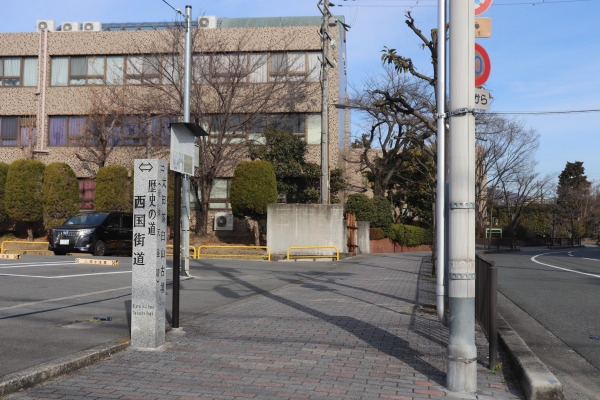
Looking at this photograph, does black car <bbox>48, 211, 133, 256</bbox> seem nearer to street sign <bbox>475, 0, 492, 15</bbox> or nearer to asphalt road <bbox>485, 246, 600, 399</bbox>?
asphalt road <bbox>485, 246, 600, 399</bbox>

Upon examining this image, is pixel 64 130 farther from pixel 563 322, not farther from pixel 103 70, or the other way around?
pixel 563 322

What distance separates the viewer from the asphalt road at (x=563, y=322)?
576 cm

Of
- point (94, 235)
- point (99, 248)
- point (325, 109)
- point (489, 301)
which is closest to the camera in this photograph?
point (489, 301)

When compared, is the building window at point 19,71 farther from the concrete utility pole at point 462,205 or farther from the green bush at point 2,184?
the concrete utility pole at point 462,205

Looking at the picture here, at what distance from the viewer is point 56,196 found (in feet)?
90.0

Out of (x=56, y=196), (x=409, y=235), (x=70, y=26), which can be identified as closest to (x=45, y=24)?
(x=70, y=26)

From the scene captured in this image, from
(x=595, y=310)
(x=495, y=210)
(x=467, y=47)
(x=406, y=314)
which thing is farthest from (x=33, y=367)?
(x=495, y=210)

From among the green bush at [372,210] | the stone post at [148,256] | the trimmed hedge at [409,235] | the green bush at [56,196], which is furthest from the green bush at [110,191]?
the stone post at [148,256]

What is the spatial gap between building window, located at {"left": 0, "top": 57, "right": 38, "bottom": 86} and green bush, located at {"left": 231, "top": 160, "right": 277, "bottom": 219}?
1617 centimetres

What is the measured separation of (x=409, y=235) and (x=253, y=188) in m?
17.0

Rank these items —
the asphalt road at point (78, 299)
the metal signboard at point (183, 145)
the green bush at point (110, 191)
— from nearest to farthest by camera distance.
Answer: the asphalt road at point (78, 299) → the metal signboard at point (183, 145) → the green bush at point (110, 191)

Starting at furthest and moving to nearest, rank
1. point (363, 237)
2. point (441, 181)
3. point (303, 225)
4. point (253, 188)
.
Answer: point (363, 237)
point (253, 188)
point (303, 225)
point (441, 181)

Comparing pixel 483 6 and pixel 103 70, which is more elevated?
pixel 103 70

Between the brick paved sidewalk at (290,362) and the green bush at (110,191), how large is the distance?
2036 cm
